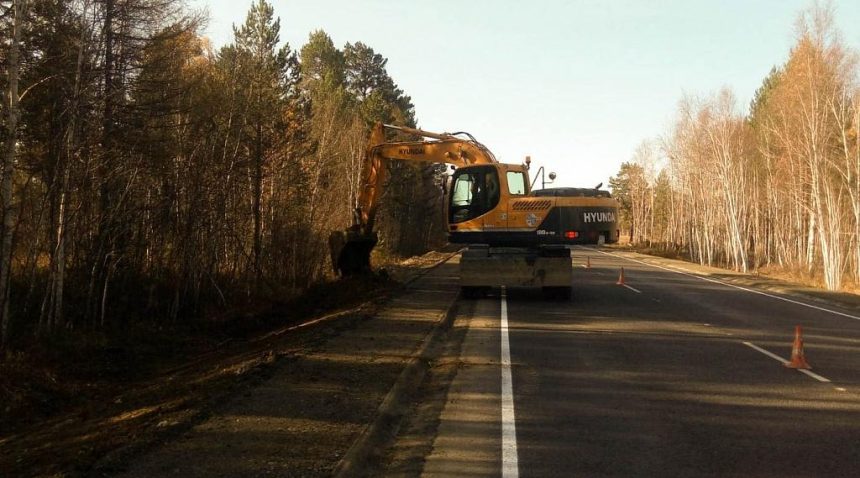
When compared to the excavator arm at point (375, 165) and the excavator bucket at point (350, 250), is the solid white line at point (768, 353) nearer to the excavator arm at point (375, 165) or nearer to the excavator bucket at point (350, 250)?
the excavator arm at point (375, 165)

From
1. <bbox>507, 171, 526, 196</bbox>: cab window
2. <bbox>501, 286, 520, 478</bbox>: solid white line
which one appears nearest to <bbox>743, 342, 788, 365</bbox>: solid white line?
<bbox>501, 286, 520, 478</bbox>: solid white line

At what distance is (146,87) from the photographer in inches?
671

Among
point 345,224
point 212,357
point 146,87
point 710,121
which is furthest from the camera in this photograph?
point 710,121

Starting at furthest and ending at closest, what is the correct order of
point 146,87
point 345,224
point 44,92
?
point 345,224 → point 146,87 → point 44,92

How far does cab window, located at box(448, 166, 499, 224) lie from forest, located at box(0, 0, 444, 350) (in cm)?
593

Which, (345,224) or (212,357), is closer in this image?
A: (212,357)

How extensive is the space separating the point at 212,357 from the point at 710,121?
52400 mm

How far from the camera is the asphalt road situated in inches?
243

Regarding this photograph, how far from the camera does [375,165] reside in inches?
842

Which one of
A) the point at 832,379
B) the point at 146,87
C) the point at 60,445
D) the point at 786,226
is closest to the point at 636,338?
the point at 832,379

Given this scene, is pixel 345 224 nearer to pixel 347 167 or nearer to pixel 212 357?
pixel 347 167

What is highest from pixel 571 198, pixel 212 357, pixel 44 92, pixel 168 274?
pixel 44 92

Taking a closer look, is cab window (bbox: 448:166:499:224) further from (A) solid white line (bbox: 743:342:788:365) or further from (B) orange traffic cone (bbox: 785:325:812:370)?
(B) orange traffic cone (bbox: 785:325:812:370)

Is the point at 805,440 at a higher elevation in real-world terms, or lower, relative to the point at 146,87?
lower
